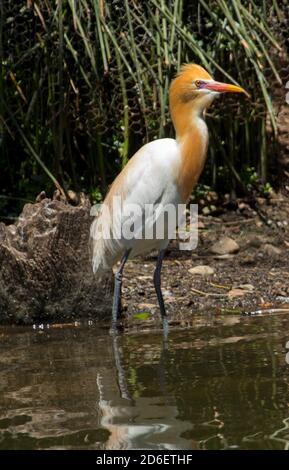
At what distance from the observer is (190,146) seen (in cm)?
611

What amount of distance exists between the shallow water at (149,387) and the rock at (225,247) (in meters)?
1.48

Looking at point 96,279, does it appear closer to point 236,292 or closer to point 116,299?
point 116,299

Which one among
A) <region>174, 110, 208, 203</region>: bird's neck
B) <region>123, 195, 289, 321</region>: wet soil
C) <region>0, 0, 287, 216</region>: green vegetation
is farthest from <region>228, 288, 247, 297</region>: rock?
<region>0, 0, 287, 216</region>: green vegetation

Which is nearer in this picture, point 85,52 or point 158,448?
point 158,448

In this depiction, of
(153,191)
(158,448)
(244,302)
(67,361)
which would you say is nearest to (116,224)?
(153,191)

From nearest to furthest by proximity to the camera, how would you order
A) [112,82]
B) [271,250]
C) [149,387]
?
1. [149,387]
2. [271,250]
3. [112,82]

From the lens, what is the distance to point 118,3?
7375 millimetres

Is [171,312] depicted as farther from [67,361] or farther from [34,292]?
[67,361]

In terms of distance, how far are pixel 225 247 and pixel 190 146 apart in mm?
1473

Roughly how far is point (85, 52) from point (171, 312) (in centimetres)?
229

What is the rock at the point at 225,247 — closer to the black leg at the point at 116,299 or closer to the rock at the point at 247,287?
the rock at the point at 247,287

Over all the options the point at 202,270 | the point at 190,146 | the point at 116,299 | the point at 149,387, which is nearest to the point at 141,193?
the point at 190,146

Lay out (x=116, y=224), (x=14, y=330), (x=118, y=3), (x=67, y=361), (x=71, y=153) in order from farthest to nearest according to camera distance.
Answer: (x=71, y=153) < (x=118, y=3) < (x=116, y=224) < (x=14, y=330) < (x=67, y=361)

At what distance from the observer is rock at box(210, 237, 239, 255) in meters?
7.38
